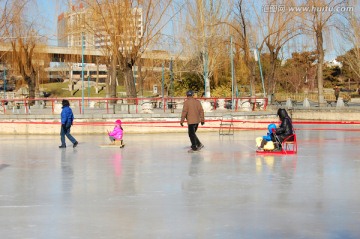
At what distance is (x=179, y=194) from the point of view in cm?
900

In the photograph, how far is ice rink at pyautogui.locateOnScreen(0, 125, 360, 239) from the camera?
6.68 m

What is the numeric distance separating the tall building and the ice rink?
1195cm

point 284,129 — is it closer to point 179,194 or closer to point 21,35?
point 179,194

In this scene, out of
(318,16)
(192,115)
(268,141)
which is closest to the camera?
(268,141)

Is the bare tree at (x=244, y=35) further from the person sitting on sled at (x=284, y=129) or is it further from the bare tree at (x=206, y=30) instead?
the person sitting on sled at (x=284, y=129)

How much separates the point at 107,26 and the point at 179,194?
62.8 ft

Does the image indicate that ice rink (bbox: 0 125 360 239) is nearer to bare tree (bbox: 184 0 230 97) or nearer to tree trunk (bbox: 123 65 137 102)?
tree trunk (bbox: 123 65 137 102)

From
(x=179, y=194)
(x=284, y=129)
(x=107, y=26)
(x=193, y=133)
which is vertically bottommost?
(x=179, y=194)

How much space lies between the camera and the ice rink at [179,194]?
668 cm

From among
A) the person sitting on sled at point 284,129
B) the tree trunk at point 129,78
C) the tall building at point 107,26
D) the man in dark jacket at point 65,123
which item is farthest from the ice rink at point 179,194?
the tree trunk at point 129,78

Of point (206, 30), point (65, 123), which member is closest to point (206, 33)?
point (206, 30)

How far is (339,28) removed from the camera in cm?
3834

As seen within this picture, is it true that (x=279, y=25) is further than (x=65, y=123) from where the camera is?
Yes

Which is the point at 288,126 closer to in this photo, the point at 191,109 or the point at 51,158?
the point at 191,109
